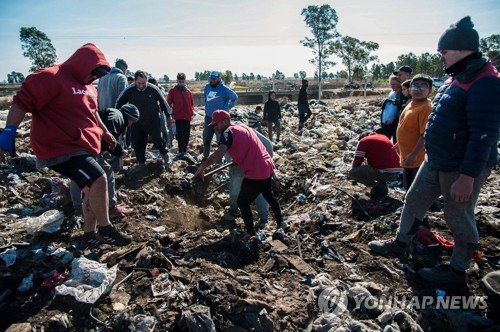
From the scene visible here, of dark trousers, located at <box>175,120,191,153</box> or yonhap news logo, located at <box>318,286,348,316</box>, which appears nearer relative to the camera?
yonhap news logo, located at <box>318,286,348,316</box>

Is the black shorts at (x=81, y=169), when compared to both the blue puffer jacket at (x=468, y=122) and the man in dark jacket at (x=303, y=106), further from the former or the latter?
the man in dark jacket at (x=303, y=106)

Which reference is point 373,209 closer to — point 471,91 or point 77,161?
point 471,91

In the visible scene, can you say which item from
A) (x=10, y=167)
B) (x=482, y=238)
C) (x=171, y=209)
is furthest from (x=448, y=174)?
(x=10, y=167)

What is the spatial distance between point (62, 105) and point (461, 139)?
305 centimetres

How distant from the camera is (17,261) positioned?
2.67 m

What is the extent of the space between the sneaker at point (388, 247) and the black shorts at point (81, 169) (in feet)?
8.61

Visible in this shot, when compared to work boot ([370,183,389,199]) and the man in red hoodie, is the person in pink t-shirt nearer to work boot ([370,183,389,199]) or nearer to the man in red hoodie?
the man in red hoodie

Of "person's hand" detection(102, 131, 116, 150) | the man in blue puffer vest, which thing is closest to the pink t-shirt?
"person's hand" detection(102, 131, 116, 150)

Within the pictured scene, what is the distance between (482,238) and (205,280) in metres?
2.85

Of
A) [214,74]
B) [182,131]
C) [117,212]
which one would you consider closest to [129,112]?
[117,212]

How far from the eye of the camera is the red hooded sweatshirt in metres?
2.40

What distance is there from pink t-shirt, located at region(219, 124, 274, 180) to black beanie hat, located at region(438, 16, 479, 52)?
1.92m

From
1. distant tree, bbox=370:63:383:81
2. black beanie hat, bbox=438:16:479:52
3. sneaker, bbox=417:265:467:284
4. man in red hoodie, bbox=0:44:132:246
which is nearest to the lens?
black beanie hat, bbox=438:16:479:52

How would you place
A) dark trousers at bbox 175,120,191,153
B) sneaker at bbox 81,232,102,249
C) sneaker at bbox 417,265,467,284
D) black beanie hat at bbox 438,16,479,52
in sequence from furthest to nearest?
1. dark trousers at bbox 175,120,191,153
2. sneaker at bbox 81,232,102,249
3. sneaker at bbox 417,265,467,284
4. black beanie hat at bbox 438,16,479,52
